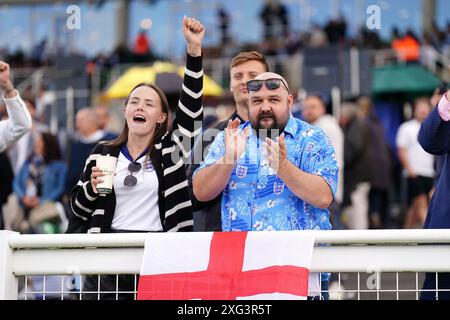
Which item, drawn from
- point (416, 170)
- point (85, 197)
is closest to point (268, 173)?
point (85, 197)

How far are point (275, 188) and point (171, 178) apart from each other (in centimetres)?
88

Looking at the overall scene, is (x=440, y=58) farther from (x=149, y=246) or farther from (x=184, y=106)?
(x=149, y=246)

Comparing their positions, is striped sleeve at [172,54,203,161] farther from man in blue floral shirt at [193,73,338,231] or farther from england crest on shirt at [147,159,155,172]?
man in blue floral shirt at [193,73,338,231]

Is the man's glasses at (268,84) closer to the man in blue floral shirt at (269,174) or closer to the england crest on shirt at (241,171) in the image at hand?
the man in blue floral shirt at (269,174)

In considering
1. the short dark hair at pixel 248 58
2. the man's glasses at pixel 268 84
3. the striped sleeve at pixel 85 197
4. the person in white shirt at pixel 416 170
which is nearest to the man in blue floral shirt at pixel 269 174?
the man's glasses at pixel 268 84

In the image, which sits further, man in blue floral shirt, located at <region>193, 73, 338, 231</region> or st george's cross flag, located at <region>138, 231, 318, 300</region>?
man in blue floral shirt, located at <region>193, 73, 338, 231</region>

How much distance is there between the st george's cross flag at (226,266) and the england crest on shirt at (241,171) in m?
0.81

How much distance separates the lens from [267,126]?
5375mm

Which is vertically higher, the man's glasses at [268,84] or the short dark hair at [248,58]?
the short dark hair at [248,58]

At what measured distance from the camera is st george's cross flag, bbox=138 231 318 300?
451 centimetres

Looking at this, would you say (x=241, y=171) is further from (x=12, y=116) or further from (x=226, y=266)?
(x=12, y=116)

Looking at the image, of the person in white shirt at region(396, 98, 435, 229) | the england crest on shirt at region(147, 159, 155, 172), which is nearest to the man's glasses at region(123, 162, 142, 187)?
the england crest on shirt at region(147, 159, 155, 172)

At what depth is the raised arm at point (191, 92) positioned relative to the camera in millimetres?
6098

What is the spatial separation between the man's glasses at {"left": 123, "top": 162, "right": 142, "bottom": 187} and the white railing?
131 centimetres
